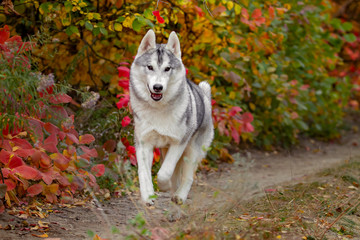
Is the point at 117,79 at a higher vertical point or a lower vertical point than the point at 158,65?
lower

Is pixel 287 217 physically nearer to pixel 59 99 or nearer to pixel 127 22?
pixel 59 99

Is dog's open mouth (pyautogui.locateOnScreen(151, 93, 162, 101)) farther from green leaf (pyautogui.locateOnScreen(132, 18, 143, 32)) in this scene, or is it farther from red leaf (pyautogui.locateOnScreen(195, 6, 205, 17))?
red leaf (pyautogui.locateOnScreen(195, 6, 205, 17))

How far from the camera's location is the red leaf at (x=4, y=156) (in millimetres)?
3824

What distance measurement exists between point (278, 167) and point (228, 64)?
196cm

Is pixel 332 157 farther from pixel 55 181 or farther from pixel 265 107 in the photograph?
pixel 55 181

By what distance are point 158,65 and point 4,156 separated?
136 cm

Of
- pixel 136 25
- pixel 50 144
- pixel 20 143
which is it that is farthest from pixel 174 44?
pixel 20 143

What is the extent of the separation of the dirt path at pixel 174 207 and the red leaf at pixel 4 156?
39 cm

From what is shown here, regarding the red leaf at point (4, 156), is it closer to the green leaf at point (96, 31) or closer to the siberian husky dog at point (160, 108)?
the siberian husky dog at point (160, 108)

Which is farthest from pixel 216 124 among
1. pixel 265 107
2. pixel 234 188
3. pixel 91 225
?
pixel 234 188

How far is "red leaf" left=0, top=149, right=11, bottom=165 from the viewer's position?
3.82 m

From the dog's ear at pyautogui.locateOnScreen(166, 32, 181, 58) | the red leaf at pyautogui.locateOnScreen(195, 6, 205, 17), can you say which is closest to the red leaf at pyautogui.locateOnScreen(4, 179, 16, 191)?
the dog's ear at pyautogui.locateOnScreen(166, 32, 181, 58)

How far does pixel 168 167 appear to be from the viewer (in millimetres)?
4207

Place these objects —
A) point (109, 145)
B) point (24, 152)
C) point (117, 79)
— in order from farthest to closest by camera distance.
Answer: point (117, 79) → point (109, 145) → point (24, 152)
